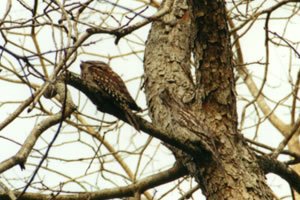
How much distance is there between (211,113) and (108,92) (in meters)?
0.63

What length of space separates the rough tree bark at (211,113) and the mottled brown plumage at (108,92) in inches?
12.4

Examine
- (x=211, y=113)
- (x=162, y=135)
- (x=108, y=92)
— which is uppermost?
(x=108, y=92)

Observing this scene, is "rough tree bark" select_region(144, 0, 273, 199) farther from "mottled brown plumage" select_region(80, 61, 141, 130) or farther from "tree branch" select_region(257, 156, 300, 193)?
"mottled brown plumage" select_region(80, 61, 141, 130)

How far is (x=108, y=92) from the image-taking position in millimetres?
3988

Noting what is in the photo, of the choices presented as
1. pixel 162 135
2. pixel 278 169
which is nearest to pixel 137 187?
pixel 162 135

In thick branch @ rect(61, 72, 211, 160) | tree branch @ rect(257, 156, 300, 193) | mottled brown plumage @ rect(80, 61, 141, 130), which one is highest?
mottled brown plumage @ rect(80, 61, 141, 130)

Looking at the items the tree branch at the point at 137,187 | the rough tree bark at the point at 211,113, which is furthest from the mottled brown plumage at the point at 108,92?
the tree branch at the point at 137,187

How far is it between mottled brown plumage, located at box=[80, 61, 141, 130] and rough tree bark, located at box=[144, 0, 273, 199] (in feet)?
1.04

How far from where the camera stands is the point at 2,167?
10.2 feet

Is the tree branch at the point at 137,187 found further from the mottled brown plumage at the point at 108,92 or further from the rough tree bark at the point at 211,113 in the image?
the mottled brown plumage at the point at 108,92

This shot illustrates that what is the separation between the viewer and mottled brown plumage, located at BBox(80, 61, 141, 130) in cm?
374

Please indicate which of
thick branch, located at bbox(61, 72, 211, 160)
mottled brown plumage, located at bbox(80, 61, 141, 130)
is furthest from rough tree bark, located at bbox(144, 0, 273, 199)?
mottled brown plumage, located at bbox(80, 61, 141, 130)

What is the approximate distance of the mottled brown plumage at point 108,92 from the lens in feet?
12.3

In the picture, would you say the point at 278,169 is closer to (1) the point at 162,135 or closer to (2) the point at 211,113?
(2) the point at 211,113
